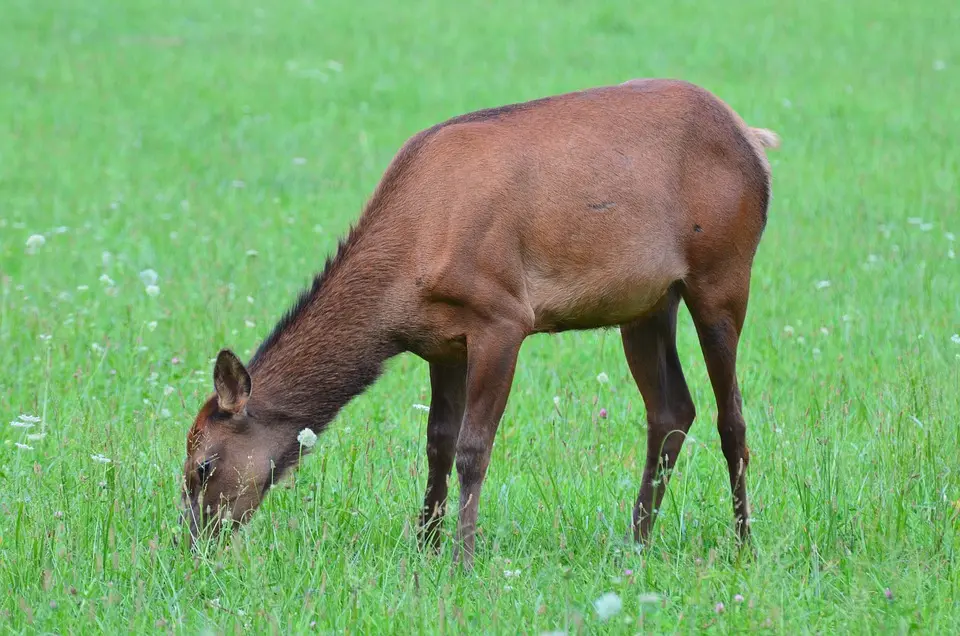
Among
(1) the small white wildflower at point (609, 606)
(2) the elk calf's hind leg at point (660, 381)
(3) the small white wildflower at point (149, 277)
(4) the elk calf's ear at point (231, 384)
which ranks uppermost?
(4) the elk calf's ear at point (231, 384)

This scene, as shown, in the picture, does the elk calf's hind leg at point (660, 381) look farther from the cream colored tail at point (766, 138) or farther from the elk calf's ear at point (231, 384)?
the elk calf's ear at point (231, 384)

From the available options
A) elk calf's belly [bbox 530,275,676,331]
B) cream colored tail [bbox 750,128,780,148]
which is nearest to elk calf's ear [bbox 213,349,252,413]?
elk calf's belly [bbox 530,275,676,331]

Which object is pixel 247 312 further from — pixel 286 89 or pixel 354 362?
pixel 286 89

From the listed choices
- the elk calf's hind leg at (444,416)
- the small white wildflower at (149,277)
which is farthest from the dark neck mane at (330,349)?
the small white wildflower at (149,277)

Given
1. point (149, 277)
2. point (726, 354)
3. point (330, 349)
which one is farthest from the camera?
point (149, 277)

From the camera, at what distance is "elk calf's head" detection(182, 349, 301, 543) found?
523 centimetres

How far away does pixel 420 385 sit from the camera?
7.68 m

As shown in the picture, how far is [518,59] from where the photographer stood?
18.0m

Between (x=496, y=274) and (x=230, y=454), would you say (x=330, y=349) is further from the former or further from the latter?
(x=496, y=274)

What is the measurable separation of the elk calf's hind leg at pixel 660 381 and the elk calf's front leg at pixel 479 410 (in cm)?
105

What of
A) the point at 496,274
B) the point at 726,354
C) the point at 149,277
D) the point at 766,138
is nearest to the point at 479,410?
the point at 496,274

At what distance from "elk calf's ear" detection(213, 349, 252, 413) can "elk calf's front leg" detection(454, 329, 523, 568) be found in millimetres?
843

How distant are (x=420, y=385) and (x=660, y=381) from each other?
190cm

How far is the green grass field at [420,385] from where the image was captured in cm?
467
